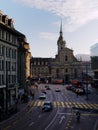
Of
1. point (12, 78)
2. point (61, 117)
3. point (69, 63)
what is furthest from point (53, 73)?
point (61, 117)

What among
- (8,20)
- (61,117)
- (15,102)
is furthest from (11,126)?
(8,20)

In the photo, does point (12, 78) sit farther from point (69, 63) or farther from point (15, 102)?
point (69, 63)

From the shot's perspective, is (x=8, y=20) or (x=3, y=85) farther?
(x=8, y=20)

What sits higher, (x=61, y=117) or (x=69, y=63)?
(x=69, y=63)

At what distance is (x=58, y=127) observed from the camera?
44.1 m

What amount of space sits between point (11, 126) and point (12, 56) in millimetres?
33157

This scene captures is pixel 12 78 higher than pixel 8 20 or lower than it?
lower

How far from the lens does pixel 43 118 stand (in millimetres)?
53188

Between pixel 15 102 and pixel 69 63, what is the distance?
110022 mm

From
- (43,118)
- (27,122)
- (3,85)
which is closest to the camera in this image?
(27,122)

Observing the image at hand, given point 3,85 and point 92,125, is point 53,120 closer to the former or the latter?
point 92,125

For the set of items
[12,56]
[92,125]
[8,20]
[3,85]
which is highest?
[8,20]

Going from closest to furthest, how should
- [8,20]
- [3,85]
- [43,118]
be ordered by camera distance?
1. [43,118]
2. [3,85]
3. [8,20]

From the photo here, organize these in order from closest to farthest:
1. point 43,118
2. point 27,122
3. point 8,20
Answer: point 27,122
point 43,118
point 8,20
